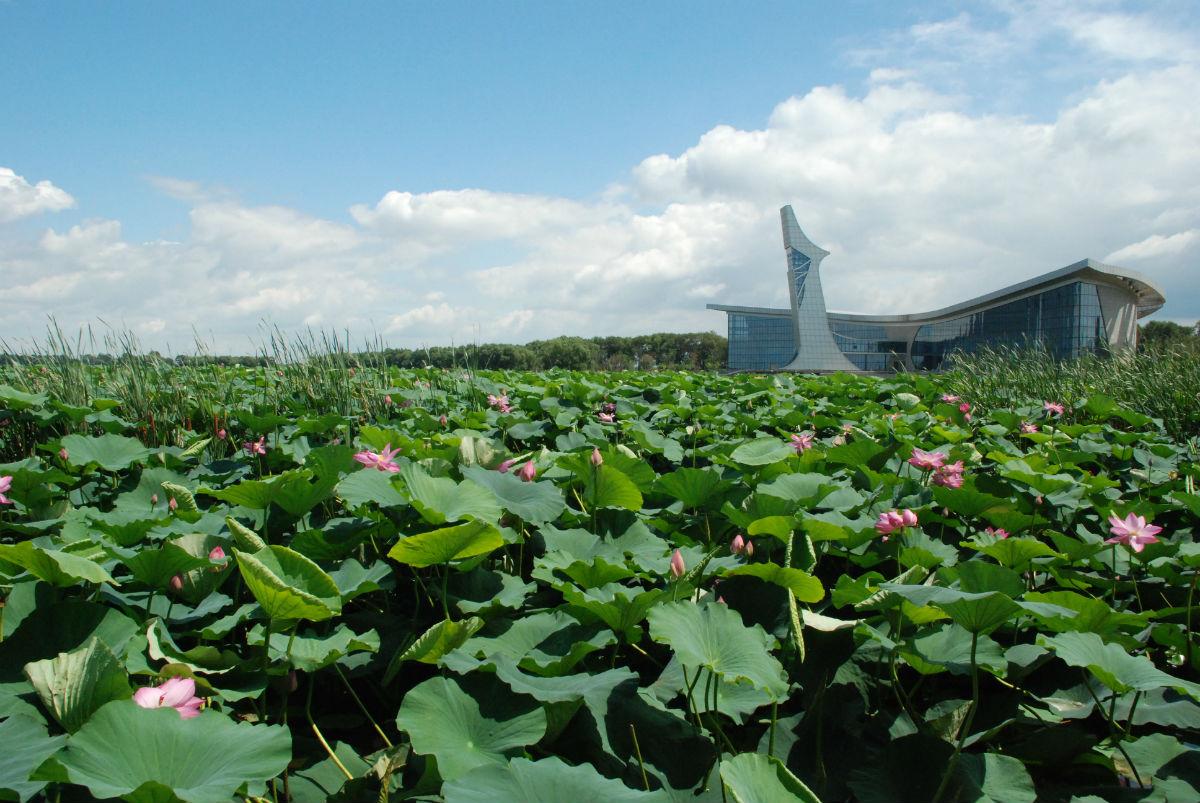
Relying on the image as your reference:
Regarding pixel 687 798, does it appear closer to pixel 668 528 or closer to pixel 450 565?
pixel 450 565

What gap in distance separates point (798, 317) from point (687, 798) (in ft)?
194

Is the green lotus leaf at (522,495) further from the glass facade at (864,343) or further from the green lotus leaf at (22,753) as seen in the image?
the glass facade at (864,343)

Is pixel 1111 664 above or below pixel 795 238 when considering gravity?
below

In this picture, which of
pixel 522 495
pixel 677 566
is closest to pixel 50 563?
pixel 522 495

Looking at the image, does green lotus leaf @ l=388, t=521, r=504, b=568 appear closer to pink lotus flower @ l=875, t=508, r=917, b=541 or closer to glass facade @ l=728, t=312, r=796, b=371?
pink lotus flower @ l=875, t=508, r=917, b=541

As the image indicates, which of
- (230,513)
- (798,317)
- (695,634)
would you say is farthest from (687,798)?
(798,317)

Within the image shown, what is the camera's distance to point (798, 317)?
2260 inches

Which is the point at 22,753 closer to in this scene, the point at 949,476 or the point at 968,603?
the point at 968,603

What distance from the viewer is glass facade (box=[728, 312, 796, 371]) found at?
2569 inches

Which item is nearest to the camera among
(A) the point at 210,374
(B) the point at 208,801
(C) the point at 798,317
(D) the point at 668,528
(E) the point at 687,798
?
(B) the point at 208,801

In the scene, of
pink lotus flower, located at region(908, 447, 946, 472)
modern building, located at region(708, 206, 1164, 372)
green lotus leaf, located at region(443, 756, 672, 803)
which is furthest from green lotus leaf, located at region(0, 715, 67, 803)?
modern building, located at region(708, 206, 1164, 372)

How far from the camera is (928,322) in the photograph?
5866 centimetres

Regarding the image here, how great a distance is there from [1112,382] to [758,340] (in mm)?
59022

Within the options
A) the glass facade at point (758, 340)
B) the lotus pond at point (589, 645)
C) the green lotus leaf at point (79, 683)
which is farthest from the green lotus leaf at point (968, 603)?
the glass facade at point (758, 340)
